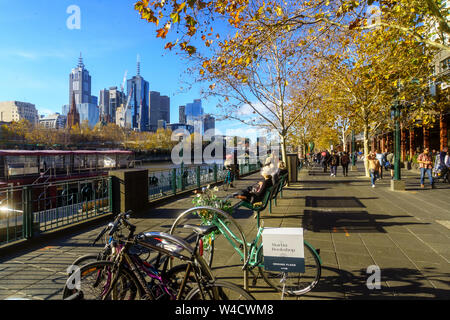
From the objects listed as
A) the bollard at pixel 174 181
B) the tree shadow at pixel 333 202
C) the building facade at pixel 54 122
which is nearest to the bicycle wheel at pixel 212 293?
the tree shadow at pixel 333 202

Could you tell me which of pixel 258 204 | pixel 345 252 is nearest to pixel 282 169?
pixel 258 204

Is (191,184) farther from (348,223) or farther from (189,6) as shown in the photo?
(189,6)

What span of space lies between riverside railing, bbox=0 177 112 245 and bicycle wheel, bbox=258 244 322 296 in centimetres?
450

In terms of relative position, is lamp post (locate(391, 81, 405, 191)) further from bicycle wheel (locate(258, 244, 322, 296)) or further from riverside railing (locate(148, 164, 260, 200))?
bicycle wheel (locate(258, 244, 322, 296))

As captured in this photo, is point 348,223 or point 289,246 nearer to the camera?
point 289,246

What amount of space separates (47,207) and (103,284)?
4980 millimetres

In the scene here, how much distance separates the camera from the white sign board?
2846 mm

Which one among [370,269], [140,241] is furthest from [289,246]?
[370,269]

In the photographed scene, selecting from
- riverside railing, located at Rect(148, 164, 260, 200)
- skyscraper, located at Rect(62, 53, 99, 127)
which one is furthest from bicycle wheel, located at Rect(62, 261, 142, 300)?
skyscraper, located at Rect(62, 53, 99, 127)

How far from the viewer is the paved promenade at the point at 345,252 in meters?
3.36

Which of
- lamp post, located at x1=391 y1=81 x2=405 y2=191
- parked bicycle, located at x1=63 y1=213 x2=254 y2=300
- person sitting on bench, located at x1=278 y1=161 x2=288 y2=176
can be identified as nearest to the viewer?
parked bicycle, located at x1=63 y1=213 x2=254 y2=300

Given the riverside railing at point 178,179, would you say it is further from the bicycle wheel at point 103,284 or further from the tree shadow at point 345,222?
the bicycle wheel at point 103,284
